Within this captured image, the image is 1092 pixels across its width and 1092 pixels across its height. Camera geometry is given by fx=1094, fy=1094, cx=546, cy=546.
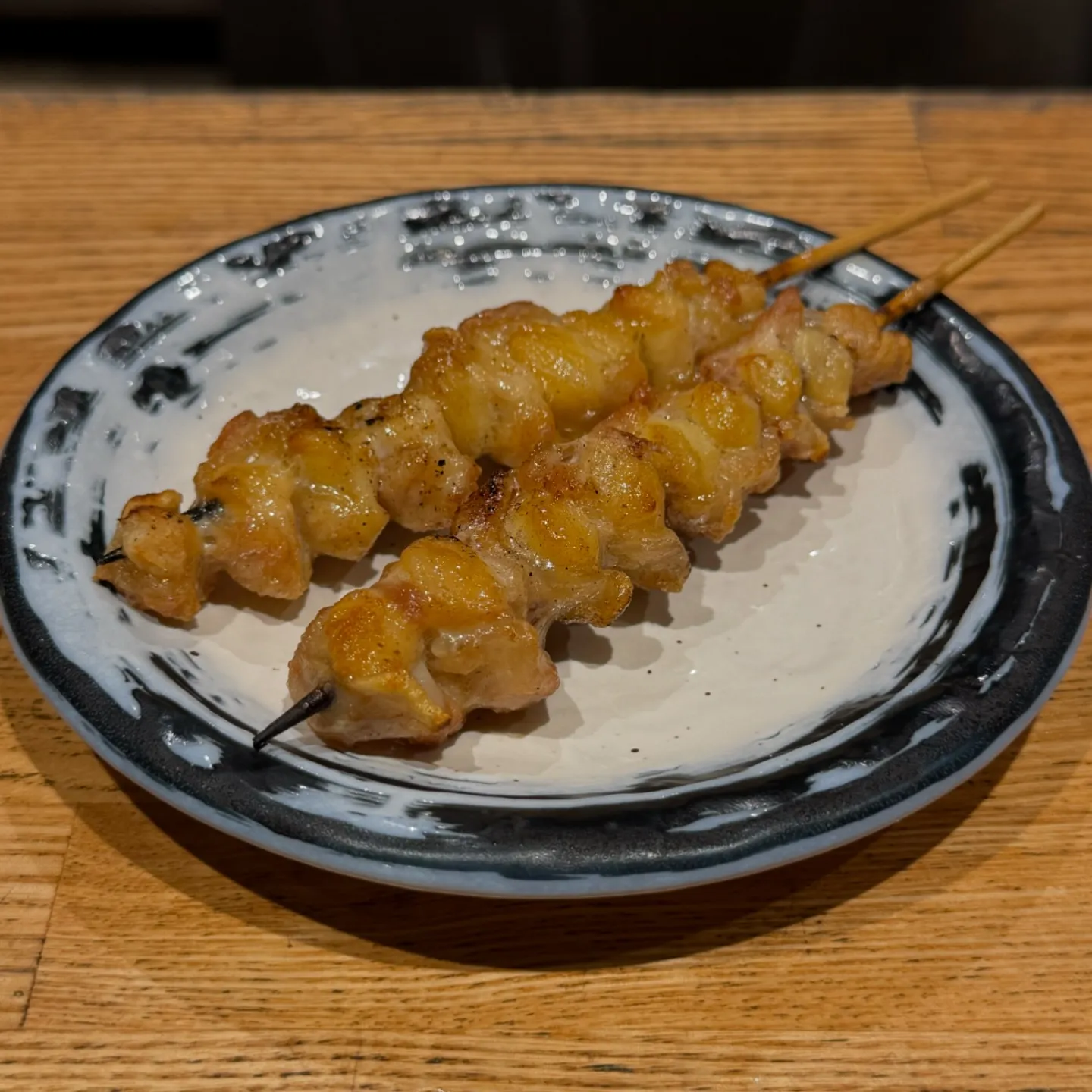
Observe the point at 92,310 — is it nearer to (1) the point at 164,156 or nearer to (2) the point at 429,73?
(1) the point at 164,156

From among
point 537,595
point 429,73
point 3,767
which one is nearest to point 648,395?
point 537,595

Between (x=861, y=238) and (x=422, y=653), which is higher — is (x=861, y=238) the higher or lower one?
the higher one

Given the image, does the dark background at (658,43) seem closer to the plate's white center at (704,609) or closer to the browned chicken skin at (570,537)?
the plate's white center at (704,609)

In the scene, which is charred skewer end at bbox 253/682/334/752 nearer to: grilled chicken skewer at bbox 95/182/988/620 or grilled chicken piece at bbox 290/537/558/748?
grilled chicken piece at bbox 290/537/558/748

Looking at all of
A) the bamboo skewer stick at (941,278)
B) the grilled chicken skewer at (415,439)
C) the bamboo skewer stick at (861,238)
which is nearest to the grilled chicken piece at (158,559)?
the grilled chicken skewer at (415,439)

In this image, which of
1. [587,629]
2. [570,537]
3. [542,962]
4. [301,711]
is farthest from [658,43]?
[542,962]

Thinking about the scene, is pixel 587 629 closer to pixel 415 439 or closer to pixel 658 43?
pixel 415 439

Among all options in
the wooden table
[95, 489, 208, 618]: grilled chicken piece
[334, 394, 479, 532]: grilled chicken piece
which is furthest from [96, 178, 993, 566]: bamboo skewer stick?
[95, 489, 208, 618]: grilled chicken piece
